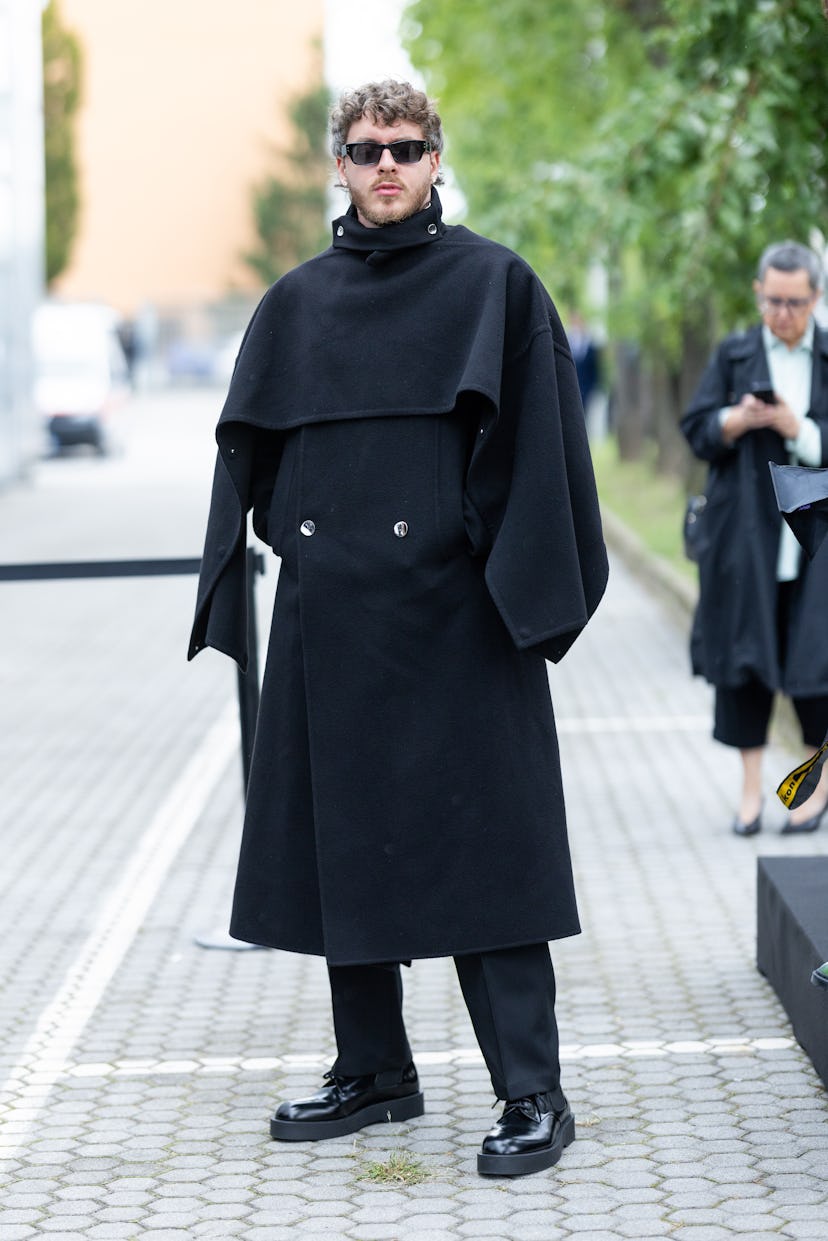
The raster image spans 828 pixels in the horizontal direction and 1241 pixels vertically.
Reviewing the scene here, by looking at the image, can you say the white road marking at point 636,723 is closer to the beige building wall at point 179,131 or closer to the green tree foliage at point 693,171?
the green tree foliage at point 693,171

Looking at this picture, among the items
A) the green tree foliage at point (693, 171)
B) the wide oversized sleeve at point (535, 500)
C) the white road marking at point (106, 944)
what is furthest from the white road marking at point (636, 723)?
the wide oversized sleeve at point (535, 500)

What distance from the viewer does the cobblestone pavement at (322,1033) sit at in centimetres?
414

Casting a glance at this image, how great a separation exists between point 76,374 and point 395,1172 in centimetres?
3150

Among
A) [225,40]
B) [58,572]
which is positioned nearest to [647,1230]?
[58,572]

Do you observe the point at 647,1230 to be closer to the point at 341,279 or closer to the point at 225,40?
the point at 341,279

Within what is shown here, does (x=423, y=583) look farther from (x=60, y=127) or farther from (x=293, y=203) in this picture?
(x=293, y=203)

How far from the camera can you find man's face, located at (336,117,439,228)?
4152 mm

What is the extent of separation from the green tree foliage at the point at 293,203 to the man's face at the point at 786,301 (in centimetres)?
6974

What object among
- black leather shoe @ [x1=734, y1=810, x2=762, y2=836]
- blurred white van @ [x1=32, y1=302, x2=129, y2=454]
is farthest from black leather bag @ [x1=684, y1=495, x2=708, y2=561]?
blurred white van @ [x1=32, y1=302, x2=129, y2=454]

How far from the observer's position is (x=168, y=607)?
15.6m

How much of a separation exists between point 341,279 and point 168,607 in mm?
11470

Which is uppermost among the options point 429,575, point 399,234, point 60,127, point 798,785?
point 399,234

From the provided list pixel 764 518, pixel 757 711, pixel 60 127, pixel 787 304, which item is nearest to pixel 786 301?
pixel 787 304

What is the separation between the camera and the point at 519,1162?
167 inches
